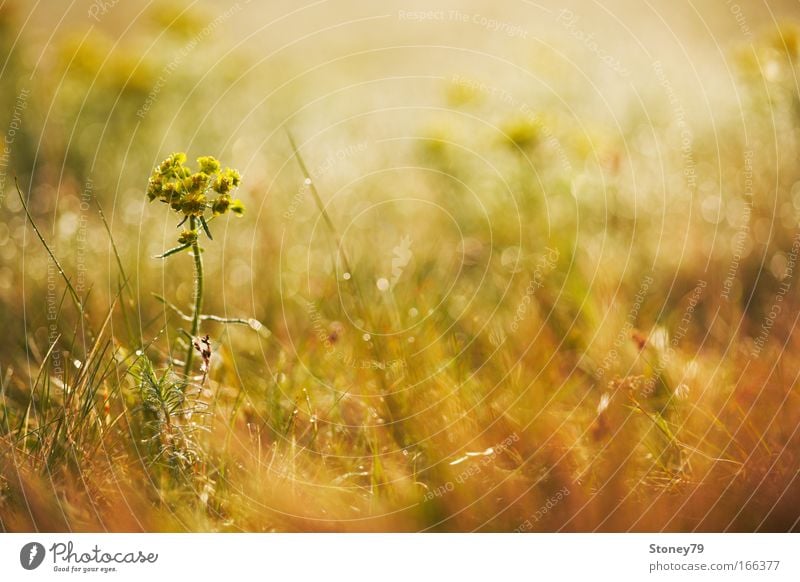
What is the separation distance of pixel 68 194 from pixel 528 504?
1.85 metres

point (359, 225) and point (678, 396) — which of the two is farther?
point (359, 225)

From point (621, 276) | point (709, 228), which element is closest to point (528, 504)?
point (621, 276)

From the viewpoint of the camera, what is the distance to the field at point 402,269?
4.51ft

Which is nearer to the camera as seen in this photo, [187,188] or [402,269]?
[187,188]

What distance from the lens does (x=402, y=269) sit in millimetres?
2031

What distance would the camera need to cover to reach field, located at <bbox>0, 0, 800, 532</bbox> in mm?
1375

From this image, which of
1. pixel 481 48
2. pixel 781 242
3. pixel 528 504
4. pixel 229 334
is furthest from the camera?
pixel 481 48

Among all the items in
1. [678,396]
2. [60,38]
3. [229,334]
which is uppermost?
[60,38]

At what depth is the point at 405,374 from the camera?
151 cm

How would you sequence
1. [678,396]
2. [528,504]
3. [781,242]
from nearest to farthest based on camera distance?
1. [528,504]
2. [678,396]
3. [781,242]

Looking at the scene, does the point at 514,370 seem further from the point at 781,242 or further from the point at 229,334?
the point at 781,242

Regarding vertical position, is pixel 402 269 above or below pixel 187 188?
below
